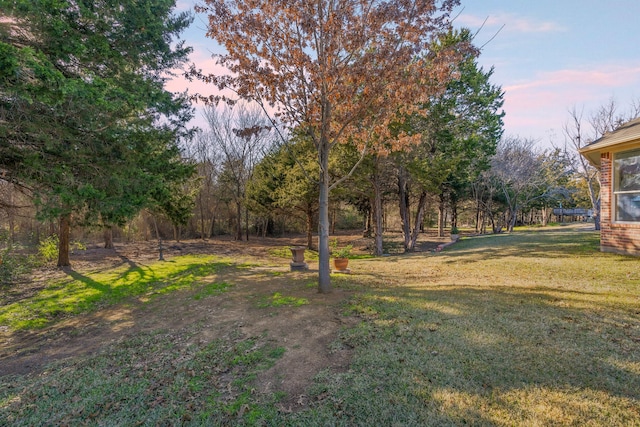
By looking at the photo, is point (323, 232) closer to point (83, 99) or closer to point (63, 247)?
point (83, 99)

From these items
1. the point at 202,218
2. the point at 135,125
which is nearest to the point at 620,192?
the point at 135,125

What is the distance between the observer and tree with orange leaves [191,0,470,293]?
226 inches

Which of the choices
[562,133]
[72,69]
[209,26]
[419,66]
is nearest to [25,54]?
[72,69]

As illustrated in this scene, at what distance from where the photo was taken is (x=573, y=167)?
2259 cm

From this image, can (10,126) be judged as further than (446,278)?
No

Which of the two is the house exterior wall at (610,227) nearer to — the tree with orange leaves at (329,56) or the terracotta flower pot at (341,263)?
the tree with orange leaves at (329,56)

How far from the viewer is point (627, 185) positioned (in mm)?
8203

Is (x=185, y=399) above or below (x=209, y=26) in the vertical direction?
below

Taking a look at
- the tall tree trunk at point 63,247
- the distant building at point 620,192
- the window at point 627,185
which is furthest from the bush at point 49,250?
the window at point 627,185

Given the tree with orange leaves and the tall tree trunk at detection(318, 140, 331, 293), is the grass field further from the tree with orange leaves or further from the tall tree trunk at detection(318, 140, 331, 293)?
the tree with orange leaves

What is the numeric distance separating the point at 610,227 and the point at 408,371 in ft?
29.8

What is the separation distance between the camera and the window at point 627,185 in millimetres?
7996

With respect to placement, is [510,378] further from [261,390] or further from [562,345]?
[261,390]

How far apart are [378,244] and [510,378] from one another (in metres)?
13.0
